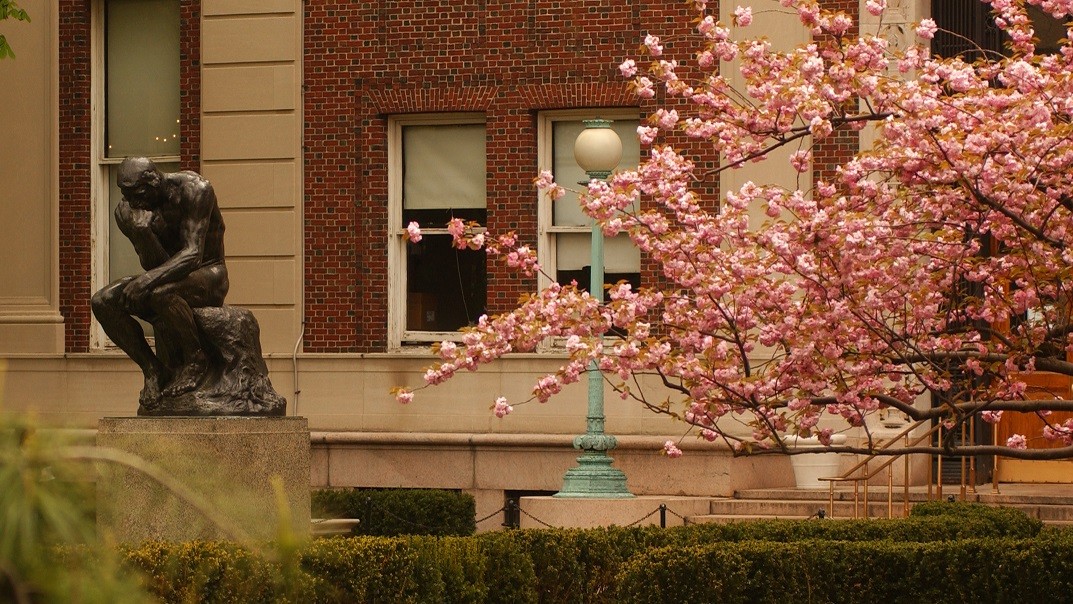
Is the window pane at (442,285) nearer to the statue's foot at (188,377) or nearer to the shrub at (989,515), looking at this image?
the shrub at (989,515)

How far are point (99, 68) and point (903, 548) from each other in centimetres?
1390

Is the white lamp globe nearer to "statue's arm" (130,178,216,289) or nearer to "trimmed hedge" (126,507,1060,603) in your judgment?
"statue's arm" (130,178,216,289)

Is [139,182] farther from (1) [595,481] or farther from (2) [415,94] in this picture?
(2) [415,94]

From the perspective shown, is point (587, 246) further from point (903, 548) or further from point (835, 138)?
point (903, 548)

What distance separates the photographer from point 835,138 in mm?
18844

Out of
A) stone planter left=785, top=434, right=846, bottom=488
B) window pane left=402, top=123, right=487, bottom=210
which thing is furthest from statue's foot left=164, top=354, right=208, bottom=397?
window pane left=402, top=123, right=487, bottom=210

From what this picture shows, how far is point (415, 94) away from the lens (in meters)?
20.7

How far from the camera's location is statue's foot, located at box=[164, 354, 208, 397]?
40.9ft

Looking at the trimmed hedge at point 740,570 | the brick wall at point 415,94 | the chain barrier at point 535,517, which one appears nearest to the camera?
the trimmed hedge at point 740,570

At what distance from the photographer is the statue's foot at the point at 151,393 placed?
12.5m

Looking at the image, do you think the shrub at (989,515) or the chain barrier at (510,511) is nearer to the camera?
the shrub at (989,515)

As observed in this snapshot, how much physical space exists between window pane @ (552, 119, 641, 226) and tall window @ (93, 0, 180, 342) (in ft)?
15.9

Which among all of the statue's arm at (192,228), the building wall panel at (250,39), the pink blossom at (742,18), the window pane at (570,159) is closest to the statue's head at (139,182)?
the statue's arm at (192,228)

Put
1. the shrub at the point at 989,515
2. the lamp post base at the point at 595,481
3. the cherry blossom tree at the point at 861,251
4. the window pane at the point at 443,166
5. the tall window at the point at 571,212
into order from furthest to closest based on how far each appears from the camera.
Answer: the window pane at the point at 443,166 → the tall window at the point at 571,212 → the lamp post base at the point at 595,481 → the shrub at the point at 989,515 → the cherry blossom tree at the point at 861,251
